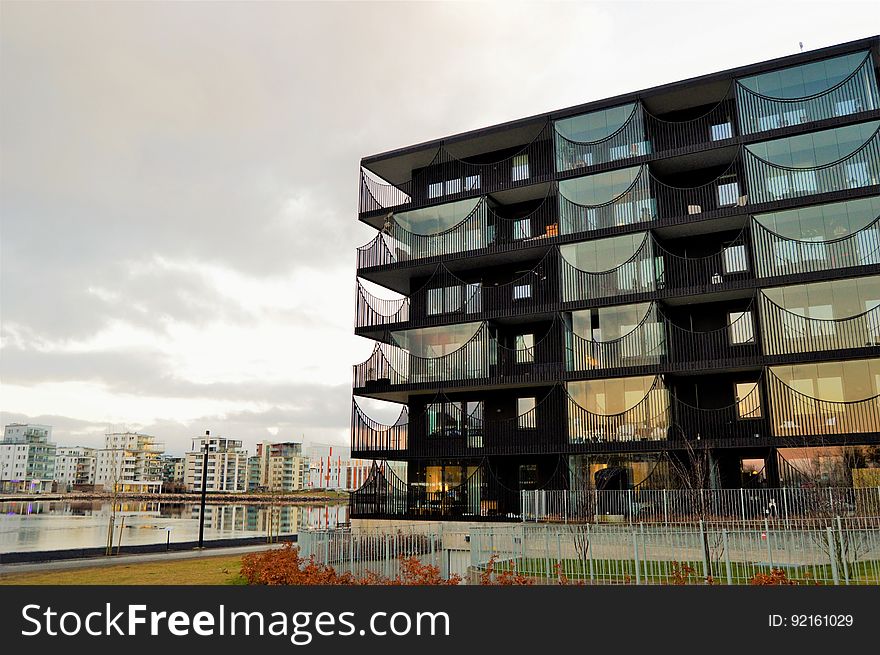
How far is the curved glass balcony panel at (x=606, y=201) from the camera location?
31.2m

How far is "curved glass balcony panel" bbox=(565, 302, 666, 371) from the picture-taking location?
97.3 ft

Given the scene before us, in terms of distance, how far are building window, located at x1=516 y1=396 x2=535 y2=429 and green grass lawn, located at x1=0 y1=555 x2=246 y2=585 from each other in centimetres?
1331

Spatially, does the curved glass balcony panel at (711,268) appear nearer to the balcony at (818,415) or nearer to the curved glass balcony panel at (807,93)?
the balcony at (818,415)

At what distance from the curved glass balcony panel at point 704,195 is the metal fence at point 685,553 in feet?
47.5

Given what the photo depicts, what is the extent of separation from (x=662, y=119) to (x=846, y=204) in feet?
30.3

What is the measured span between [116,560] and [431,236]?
20642 mm

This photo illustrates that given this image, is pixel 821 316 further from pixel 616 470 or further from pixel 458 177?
pixel 458 177

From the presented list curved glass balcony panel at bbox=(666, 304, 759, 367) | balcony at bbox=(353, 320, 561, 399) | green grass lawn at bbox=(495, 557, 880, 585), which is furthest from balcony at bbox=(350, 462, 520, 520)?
green grass lawn at bbox=(495, 557, 880, 585)

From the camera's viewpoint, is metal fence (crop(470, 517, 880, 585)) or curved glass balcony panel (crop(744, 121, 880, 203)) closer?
metal fence (crop(470, 517, 880, 585))

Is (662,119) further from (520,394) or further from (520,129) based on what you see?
(520,394)

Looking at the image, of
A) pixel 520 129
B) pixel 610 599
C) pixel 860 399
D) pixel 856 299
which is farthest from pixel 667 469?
pixel 610 599

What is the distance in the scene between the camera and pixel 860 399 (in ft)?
86.8

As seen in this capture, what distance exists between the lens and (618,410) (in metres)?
30.0

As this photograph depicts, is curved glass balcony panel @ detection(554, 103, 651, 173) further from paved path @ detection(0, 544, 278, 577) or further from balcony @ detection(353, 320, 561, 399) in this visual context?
paved path @ detection(0, 544, 278, 577)
